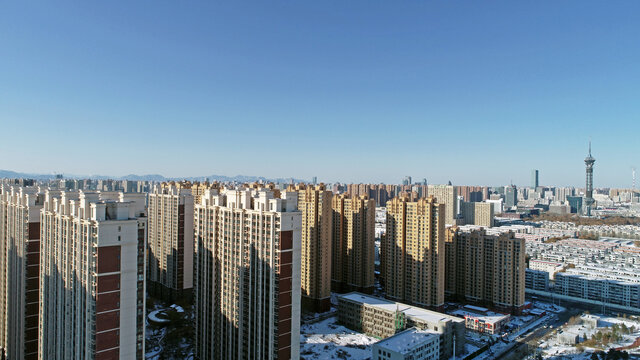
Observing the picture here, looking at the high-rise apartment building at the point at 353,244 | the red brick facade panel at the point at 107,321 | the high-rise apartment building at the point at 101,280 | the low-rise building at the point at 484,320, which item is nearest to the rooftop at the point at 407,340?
the low-rise building at the point at 484,320

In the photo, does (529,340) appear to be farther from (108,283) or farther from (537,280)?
(108,283)

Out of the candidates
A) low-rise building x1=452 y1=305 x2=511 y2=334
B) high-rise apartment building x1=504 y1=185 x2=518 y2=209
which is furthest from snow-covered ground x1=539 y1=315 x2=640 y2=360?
high-rise apartment building x1=504 y1=185 x2=518 y2=209

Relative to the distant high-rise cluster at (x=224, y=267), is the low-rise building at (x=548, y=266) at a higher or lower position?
lower

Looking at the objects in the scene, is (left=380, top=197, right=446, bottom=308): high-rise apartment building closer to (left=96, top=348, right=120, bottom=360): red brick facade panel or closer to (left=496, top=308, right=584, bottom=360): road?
(left=496, top=308, right=584, bottom=360): road

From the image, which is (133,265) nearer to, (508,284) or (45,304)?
(45,304)

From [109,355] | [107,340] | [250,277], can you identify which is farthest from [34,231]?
[250,277]

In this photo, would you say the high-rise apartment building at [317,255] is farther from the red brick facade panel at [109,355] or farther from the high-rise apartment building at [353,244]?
the red brick facade panel at [109,355]
